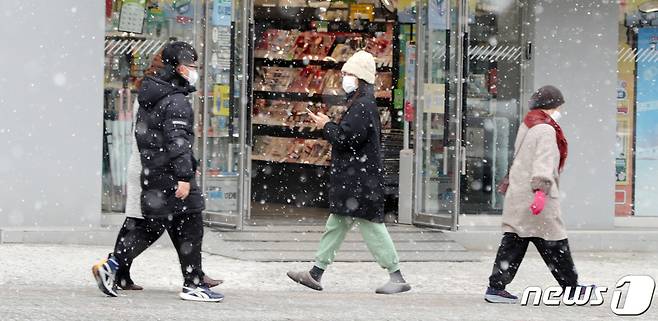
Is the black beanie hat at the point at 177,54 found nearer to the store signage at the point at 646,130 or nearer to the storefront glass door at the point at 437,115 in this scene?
the storefront glass door at the point at 437,115

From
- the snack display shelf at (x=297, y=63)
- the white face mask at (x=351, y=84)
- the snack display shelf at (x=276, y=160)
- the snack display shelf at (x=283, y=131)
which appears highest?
the snack display shelf at (x=297, y=63)

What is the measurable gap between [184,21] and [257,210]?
291 centimetres

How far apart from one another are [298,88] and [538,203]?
7.21m

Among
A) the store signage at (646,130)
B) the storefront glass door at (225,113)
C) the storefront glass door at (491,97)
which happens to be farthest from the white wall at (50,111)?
the store signage at (646,130)

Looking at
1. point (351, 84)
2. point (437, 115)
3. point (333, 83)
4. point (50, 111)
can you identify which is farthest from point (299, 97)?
point (351, 84)

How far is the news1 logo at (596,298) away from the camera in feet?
35.9

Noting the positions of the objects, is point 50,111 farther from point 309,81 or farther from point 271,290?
point 309,81

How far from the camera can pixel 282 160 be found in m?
17.5

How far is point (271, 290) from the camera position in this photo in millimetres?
11852

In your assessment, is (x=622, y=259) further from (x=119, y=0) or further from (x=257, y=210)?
(x=119, y=0)

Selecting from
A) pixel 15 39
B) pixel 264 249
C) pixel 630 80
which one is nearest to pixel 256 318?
pixel 264 249

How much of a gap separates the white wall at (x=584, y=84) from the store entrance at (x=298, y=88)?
2281 millimetres

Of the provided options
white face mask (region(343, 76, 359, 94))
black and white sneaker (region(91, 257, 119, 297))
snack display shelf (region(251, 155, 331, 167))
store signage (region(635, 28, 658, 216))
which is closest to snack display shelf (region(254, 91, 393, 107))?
snack display shelf (region(251, 155, 331, 167))

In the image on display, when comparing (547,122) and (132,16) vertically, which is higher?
(132,16)
